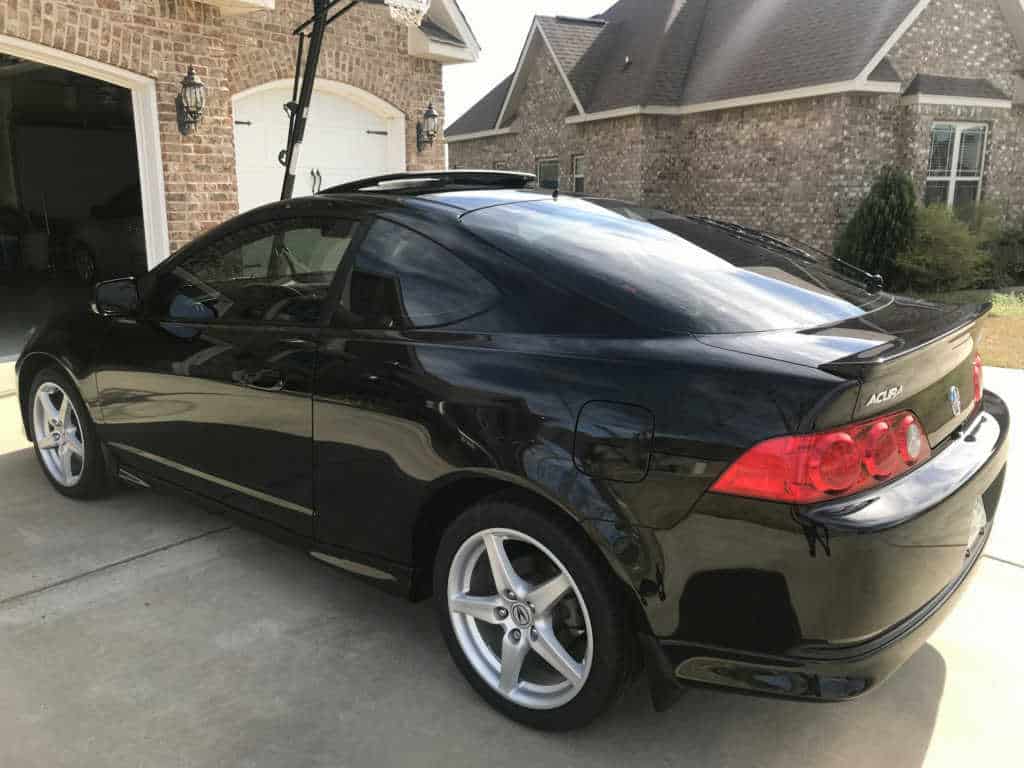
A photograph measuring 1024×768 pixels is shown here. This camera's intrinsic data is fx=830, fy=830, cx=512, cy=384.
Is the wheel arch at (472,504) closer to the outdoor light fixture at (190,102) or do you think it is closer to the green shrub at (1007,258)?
the outdoor light fixture at (190,102)

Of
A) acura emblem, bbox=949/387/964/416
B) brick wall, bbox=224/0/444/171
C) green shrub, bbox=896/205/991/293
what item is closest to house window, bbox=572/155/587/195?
green shrub, bbox=896/205/991/293

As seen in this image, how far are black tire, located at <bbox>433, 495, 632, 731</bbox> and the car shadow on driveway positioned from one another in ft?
0.28

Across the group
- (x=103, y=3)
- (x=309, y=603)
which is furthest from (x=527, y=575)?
(x=103, y=3)

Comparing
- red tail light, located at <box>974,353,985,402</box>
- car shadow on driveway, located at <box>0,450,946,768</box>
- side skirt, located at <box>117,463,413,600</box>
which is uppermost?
red tail light, located at <box>974,353,985,402</box>

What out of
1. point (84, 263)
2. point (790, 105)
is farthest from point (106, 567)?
point (790, 105)

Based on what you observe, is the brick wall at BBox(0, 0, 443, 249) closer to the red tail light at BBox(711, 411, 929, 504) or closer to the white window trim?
the white window trim

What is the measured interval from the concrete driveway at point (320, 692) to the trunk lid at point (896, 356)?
934mm

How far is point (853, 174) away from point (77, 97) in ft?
45.8

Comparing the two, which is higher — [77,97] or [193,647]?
[77,97]

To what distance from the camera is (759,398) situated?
203 centimetres

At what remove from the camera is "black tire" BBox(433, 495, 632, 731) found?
2.28 m

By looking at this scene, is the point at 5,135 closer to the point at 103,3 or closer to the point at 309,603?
the point at 103,3

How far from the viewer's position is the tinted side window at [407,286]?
2.65 meters

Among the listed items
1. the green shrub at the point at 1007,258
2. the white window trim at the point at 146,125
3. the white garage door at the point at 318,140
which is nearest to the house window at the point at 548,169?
the green shrub at the point at 1007,258
